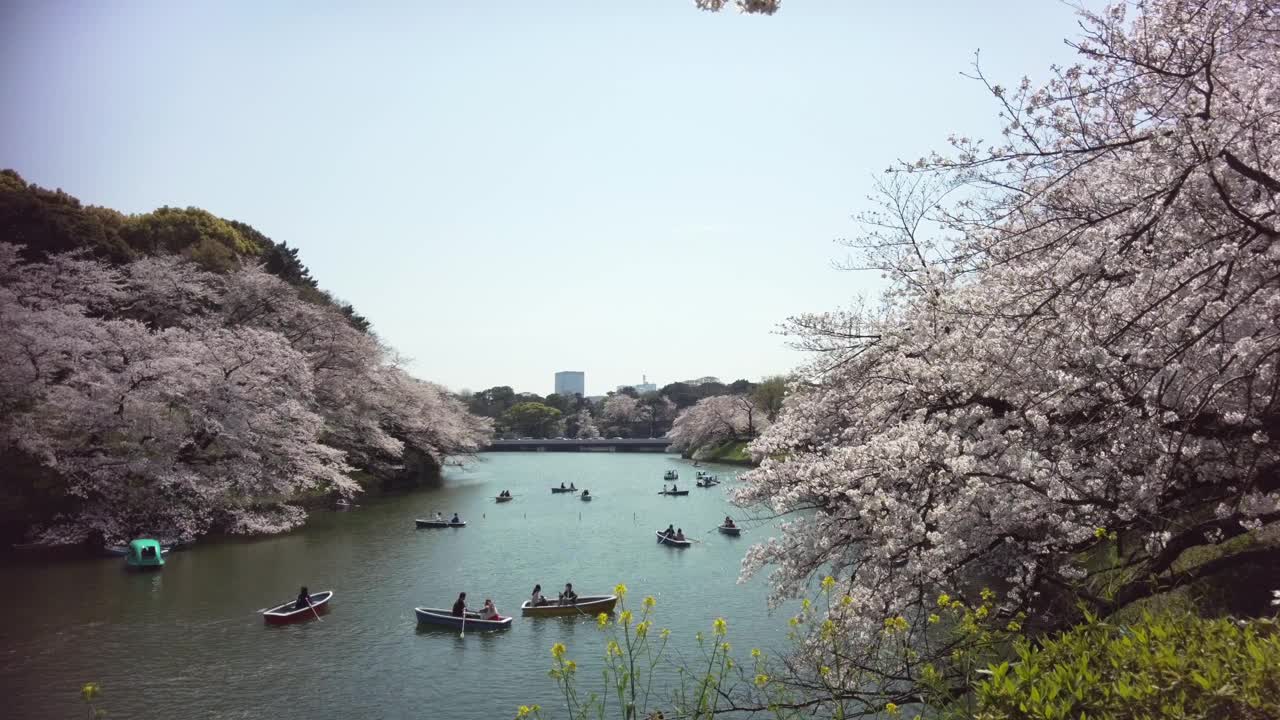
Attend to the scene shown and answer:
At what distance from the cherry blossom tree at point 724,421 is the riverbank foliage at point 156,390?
34.0 metres

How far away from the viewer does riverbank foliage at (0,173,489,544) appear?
73.9 feet

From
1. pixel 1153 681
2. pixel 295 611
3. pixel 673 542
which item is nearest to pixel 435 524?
pixel 673 542

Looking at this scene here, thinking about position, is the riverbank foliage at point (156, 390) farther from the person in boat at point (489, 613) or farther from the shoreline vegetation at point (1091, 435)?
the shoreline vegetation at point (1091, 435)

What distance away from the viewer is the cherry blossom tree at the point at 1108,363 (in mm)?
5266

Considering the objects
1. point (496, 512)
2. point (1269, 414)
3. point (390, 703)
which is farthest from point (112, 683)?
point (496, 512)

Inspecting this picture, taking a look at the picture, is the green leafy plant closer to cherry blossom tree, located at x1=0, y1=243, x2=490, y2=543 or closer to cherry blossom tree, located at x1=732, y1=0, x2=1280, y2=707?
cherry blossom tree, located at x1=732, y1=0, x2=1280, y2=707

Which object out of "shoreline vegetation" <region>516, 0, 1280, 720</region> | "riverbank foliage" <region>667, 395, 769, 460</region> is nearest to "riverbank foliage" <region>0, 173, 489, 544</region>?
"shoreline vegetation" <region>516, 0, 1280, 720</region>

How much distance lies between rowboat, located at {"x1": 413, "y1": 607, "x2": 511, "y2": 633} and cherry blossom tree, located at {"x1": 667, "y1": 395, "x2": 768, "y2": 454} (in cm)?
4745

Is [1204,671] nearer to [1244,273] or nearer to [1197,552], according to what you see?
[1244,273]

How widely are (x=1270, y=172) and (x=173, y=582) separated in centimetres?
2169

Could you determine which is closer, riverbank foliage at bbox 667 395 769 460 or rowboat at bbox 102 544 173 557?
rowboat at bbox 102 544 173 557

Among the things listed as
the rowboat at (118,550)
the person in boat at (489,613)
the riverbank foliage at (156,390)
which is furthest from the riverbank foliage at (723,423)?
the person in boat at (489,613)

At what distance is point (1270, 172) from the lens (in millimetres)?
5438

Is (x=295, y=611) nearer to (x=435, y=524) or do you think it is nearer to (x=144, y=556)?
(x=144, y=556)
